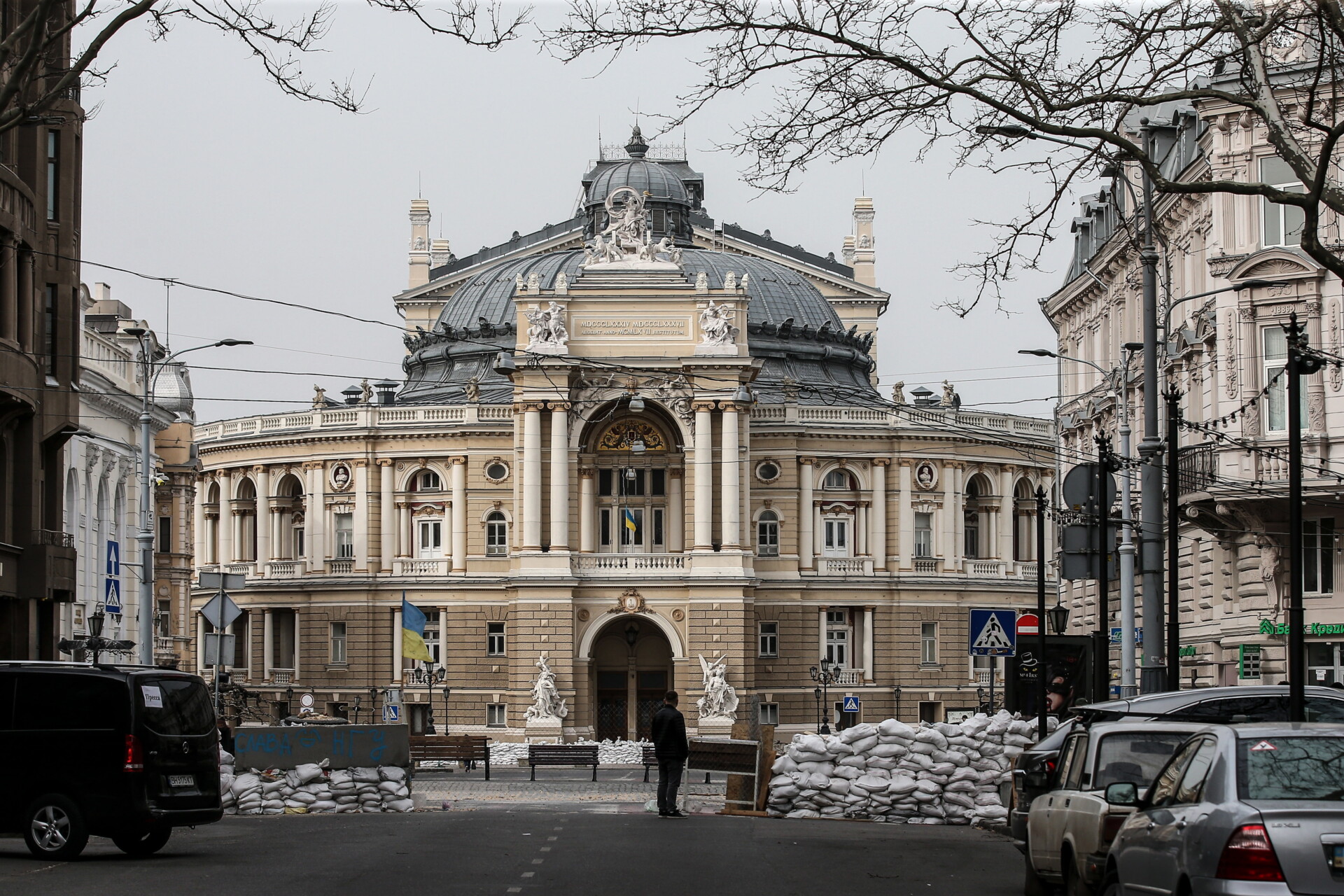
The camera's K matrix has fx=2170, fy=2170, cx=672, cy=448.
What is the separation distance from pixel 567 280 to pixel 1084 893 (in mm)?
64958

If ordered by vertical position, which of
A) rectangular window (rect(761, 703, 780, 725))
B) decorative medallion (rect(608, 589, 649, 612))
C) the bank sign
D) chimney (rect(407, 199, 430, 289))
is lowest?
rectangular window (rect(761, 703, 780, 725))

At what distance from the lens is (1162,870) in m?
14.0

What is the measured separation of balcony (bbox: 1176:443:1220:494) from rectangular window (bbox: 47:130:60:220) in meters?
24.3

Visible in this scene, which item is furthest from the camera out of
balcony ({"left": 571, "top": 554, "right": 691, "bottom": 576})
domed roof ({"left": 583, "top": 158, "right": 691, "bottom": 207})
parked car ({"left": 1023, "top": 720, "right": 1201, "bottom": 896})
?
domed roof ({"left": 583, "top": 158, "right": 691, "bottom": 207})

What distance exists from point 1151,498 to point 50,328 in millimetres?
24578

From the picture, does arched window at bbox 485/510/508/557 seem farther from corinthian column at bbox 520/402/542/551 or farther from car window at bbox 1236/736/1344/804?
car window at bbox 1236/736/1344/804

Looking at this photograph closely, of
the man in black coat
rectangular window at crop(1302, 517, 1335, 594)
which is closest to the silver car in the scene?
the man in black coat

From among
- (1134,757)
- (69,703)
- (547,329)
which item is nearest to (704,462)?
(547,329)

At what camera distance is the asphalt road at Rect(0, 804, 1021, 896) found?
20766 mm

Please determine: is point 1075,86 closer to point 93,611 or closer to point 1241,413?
point 1241,413

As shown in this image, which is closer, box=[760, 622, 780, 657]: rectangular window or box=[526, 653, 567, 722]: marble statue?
box=[526, 653, 567, 722]: marble statue

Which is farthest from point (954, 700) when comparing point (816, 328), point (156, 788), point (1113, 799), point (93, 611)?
point (1113, 799)

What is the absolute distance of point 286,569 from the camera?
8900 cm

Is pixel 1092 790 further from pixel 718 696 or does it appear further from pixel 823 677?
pixel 823 677
